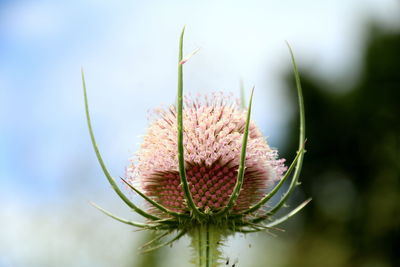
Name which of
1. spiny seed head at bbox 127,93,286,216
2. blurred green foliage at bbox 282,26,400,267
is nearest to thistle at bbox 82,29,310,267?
spiny seed head at bbox 127,93,286,216

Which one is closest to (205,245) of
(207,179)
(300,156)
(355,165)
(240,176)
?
(207,179)

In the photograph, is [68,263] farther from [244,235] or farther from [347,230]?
[347,230]

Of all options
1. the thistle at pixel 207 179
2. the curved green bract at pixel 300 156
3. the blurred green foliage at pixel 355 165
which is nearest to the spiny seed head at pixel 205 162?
the thistle at pixel 207 179

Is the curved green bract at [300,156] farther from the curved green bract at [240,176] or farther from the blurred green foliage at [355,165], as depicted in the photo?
the blurred green foliage at [355,165]

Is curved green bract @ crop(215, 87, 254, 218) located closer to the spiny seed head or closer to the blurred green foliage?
the spiny seed head

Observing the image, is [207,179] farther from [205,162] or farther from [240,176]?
[240,176]
